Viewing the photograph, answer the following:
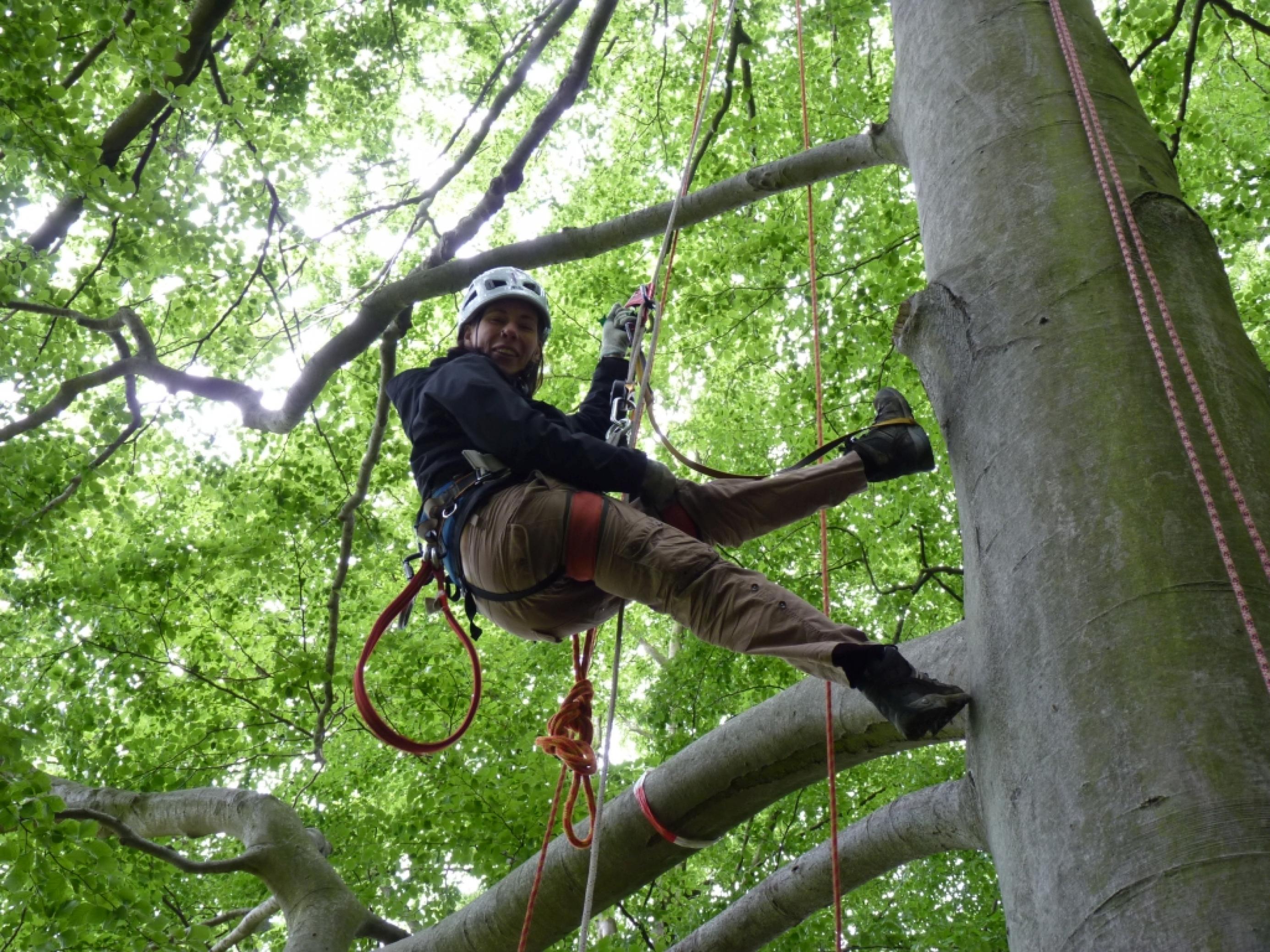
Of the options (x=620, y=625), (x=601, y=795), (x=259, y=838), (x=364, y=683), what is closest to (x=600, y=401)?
(x=620, y=625)

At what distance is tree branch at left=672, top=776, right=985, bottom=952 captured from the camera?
10.7 feet

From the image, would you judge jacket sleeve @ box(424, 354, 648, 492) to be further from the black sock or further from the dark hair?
the black sock

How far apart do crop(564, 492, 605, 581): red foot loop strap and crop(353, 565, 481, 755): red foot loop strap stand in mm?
490

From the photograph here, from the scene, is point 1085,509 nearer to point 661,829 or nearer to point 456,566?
point 456,566

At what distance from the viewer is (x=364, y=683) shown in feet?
10.6

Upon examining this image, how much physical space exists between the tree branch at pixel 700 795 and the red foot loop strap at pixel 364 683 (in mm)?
775

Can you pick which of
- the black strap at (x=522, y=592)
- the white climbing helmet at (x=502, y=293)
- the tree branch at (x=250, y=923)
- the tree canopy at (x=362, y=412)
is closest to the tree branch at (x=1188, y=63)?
the tree canopy at (x=362, y=412)

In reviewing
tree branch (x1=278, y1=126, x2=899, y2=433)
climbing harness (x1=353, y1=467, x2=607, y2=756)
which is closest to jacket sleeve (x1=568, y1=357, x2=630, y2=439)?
climbing harness (x1=353, y1=467, x2=607, y2=756)

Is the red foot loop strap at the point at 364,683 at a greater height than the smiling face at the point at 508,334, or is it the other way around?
the smiling face at the point at 508,334

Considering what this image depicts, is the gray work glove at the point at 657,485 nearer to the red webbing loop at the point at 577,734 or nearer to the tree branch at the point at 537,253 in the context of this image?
the red webbing loop at the point at 577,734

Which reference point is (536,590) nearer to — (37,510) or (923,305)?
(923,305)

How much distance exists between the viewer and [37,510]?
555cm

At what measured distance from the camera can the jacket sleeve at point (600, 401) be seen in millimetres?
3742

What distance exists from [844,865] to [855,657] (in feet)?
5.81
